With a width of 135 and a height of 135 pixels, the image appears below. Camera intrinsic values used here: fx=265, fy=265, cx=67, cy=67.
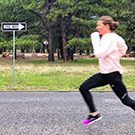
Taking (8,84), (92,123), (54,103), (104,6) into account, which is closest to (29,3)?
(104,6)

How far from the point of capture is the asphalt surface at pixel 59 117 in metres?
4.50

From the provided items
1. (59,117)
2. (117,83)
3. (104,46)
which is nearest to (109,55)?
(104,46)

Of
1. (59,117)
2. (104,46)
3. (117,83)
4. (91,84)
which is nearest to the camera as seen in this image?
(104,46)

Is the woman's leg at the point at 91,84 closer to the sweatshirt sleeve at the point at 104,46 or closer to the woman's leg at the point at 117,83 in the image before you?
the woman's leg at the point at 117,83

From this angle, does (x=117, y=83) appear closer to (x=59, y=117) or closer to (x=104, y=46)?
(x=104, y=46)

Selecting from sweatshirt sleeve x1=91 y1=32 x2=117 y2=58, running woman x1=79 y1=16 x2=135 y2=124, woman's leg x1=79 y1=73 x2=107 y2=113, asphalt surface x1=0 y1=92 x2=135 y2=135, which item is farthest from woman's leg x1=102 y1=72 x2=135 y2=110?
asphalt surface x1=0 y1=92 x2=135 y2=135

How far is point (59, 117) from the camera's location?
5488 millimetres

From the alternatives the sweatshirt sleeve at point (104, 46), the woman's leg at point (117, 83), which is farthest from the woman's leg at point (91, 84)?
the sweatshirt sleeve at point (104, 46)

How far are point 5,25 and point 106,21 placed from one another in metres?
6.83

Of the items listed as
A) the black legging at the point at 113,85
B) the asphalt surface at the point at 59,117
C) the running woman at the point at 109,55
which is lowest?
the asphalt surface at the point at 59,117

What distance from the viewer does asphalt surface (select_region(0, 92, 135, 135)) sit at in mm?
4500

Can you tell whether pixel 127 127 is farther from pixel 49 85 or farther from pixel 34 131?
pixel 49 85

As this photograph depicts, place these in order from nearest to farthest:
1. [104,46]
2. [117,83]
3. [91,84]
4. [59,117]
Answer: [104,46], [117,83], [91,84], [59,117]

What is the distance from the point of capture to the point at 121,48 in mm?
4426
